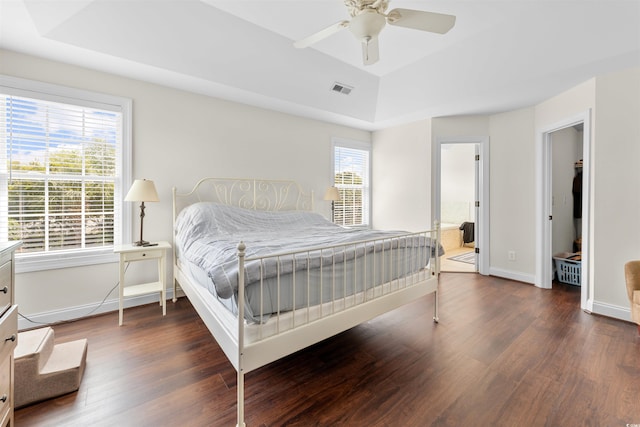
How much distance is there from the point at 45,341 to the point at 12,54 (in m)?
2.57

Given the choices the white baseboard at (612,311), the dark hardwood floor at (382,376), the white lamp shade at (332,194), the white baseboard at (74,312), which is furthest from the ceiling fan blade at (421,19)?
the white baseboard at (74,312)

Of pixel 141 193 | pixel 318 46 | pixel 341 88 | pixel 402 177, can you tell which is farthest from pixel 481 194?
pixel 141 193

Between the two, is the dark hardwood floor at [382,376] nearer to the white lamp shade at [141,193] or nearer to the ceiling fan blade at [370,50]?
the white lamp shade at [141,193]

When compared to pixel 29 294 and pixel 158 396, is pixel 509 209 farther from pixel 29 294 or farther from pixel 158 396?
pixel 29 294

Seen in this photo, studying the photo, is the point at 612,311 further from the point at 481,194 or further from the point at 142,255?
the point at 142,255

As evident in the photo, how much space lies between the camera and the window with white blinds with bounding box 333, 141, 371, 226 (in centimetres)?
487

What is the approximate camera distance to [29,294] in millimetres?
2492

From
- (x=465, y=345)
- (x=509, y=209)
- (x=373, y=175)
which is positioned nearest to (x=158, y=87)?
(x=373, y=175)

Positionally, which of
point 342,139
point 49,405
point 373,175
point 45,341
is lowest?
point 49,405

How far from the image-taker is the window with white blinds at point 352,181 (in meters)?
4.87

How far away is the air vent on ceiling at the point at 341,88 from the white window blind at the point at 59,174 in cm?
254

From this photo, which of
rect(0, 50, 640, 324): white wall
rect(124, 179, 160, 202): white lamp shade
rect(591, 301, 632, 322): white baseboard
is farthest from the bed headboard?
rect(591, 301, 632, 322): white baseboard

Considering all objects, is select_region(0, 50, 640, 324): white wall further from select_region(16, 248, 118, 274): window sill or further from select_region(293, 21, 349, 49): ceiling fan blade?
select_region(293, 21, 349, 49): ceiling fan blade

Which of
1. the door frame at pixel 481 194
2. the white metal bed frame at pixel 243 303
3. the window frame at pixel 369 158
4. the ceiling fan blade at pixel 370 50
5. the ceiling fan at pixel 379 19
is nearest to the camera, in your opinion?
the white metal bed frame at pixel 243 303
